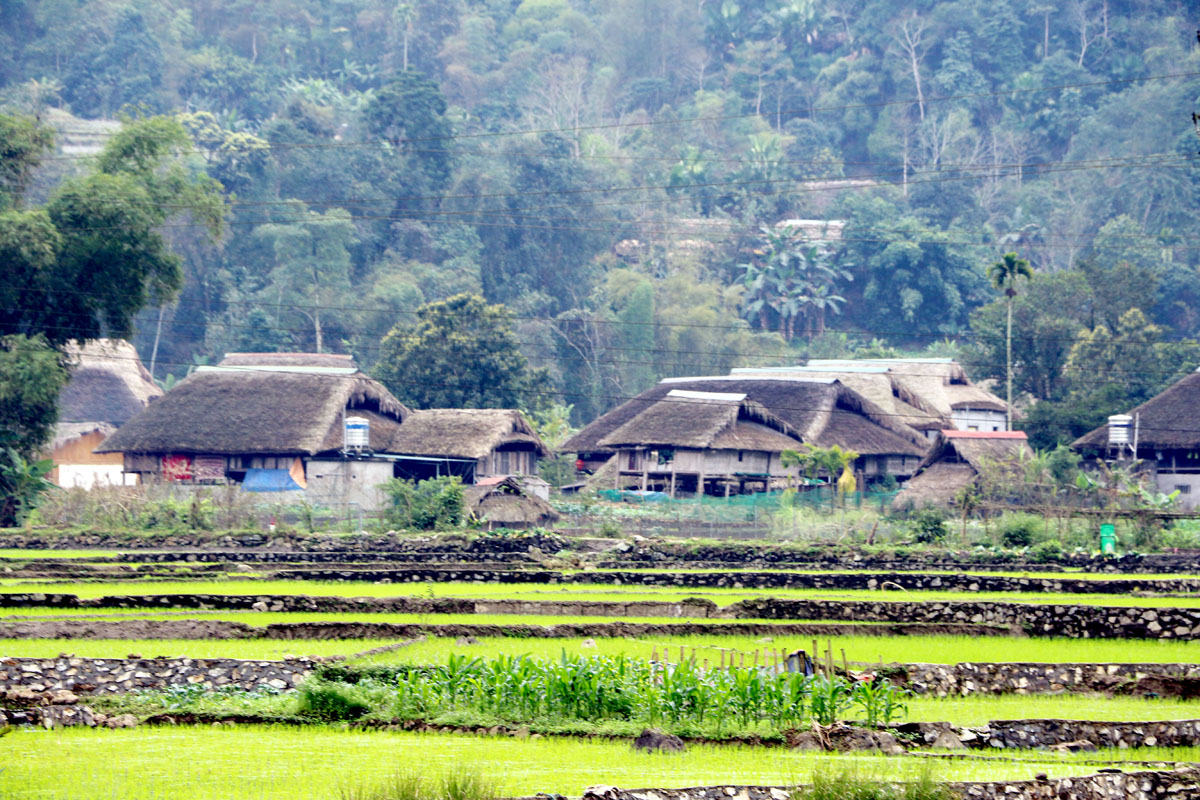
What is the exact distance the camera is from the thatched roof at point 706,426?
147ft

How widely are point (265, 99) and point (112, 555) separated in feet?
239

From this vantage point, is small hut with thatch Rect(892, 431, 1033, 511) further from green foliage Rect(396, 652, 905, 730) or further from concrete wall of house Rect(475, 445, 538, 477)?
green foliage Rect(396, 652, 905, 730)

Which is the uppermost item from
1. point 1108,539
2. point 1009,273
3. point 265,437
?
point 1009,273

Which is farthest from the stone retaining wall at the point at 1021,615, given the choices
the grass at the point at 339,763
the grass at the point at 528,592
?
the grass at the point at 339,763

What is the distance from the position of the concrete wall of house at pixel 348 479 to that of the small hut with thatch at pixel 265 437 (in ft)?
0.11

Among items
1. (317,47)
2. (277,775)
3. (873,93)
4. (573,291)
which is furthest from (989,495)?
(317,47)

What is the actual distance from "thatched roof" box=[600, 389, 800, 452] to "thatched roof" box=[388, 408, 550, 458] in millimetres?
3099

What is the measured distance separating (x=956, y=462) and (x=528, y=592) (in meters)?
24.9

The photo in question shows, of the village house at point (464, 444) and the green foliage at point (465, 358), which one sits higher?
the green foliage at point (465, 358)

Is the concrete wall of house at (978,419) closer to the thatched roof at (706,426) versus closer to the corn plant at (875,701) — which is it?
the thatched roof at (706,426)

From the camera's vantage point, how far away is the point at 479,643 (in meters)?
16.8

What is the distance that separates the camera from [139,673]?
514 inches

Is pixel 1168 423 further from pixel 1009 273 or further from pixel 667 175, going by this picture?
pixel 667 175

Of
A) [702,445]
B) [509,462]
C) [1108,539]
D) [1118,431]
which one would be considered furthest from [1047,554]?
[509,462]
